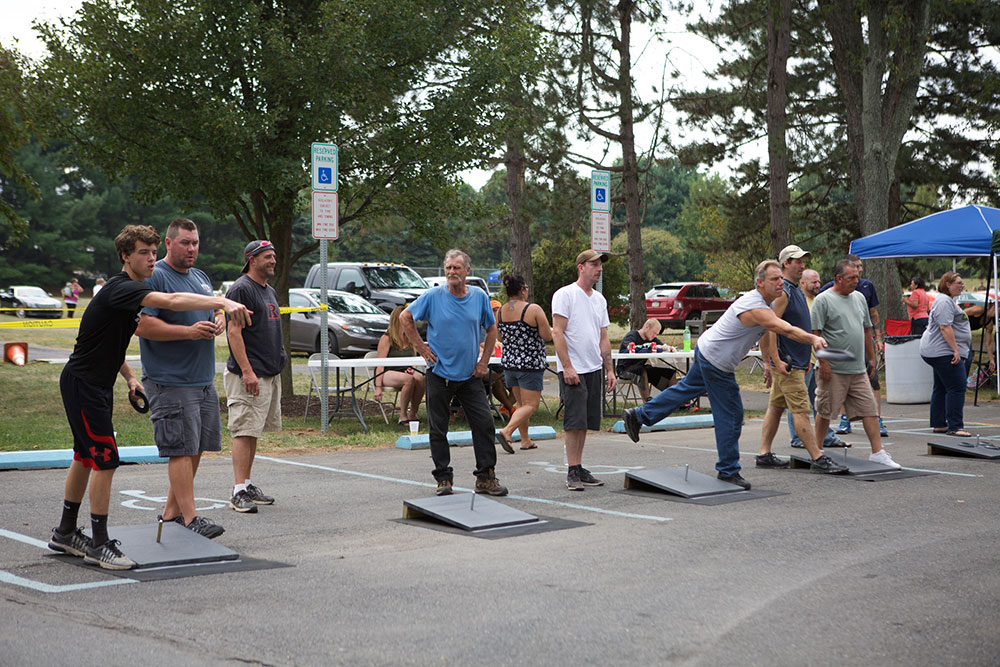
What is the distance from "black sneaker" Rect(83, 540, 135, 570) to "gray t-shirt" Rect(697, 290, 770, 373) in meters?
4.89

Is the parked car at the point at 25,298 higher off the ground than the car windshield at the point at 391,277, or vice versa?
the parked car at the point at 25,298

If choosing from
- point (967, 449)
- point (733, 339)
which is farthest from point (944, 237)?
point (733, 339)

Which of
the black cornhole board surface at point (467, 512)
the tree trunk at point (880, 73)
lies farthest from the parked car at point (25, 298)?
the black cornhole board surface at point (467, 512)

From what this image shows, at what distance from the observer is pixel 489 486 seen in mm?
8375

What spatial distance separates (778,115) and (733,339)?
41.6 feet

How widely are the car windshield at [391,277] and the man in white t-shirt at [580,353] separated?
17697mm

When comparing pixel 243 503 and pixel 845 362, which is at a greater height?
pixel 845 362

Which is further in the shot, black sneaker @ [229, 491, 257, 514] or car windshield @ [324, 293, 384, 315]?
car windshield @ [324, 293, 384, 315]

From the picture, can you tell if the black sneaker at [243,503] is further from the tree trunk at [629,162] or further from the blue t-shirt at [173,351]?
the tree trunk at [629,162]

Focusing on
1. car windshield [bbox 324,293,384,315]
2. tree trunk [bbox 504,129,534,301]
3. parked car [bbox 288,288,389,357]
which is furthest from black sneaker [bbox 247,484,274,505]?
tree trunk [bbox 504,129,534,301]

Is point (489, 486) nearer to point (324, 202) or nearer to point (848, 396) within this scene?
point (848, 396)

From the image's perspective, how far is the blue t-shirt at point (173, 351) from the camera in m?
6.30

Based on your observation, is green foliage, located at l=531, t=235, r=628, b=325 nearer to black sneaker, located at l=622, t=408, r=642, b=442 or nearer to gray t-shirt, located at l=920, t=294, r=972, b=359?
gray t-shirt, located at l=920, t=294, r=972, b=359

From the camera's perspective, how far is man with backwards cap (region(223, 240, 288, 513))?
759cm
